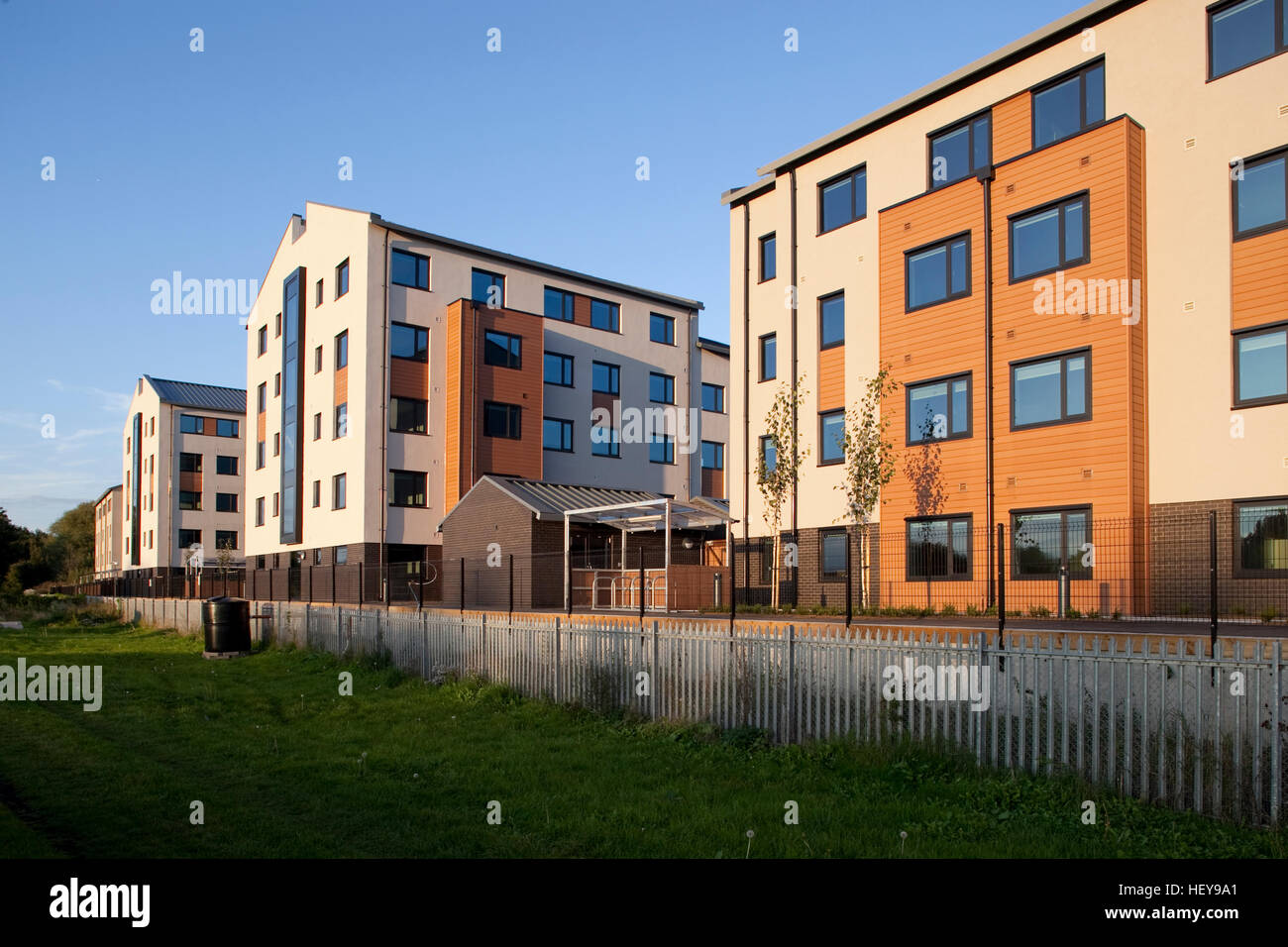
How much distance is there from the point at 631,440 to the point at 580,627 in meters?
29.6

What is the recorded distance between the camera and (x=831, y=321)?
2600 centimetres

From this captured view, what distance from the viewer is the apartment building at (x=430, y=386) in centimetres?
3534

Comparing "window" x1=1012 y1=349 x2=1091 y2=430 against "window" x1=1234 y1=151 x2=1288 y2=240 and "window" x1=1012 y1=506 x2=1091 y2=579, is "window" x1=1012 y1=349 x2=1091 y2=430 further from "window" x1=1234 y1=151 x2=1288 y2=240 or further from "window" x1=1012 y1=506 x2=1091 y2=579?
"window" x1=1234 y1=151 x2=1288 y2=240

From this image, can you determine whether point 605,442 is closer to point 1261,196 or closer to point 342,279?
point 342,279

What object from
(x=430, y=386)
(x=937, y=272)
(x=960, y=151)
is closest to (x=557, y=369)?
(x=430, y=386)

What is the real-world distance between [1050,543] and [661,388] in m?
27.3

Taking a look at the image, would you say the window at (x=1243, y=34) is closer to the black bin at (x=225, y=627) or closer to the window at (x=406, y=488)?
the black bin at (x=225, y=627)

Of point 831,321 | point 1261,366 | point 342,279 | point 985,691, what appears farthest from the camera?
point 342,279

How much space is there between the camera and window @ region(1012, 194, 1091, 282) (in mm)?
19938

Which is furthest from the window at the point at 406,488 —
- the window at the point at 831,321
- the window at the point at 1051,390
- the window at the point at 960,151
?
the window at the point at 1051,390

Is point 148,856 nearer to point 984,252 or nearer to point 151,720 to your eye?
point 151,720

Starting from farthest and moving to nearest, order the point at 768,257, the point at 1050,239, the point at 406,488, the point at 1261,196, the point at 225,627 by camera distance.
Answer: the point at 406,488 < the point at 768,257 < the point at 225,627 < the point at 1050,239 < the point at 1261,196
